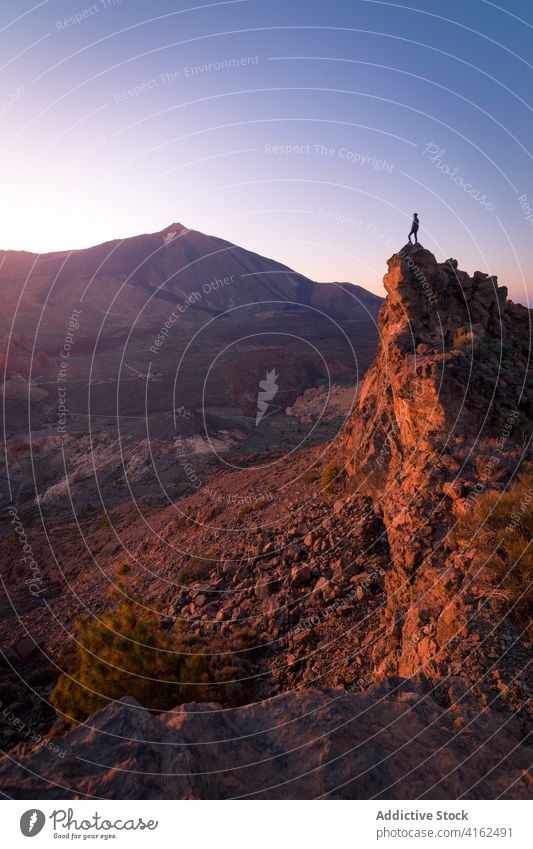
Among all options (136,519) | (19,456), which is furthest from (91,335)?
(136,519)

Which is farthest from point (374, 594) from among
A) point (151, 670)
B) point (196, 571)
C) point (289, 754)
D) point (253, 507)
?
point (253, 507)

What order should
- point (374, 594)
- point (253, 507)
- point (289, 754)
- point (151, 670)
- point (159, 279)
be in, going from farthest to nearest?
point (159, 279)
point (253, 507)
point (374, 594)
point (151, 670)
point (289, 754)

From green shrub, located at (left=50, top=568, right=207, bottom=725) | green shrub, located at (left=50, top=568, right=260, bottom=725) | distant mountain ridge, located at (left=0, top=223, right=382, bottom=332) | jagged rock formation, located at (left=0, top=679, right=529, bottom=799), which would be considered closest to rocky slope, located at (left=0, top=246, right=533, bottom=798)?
jagged rock formation, located at (left=0, top=679, right=529, bottom=799)

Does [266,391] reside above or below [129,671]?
above

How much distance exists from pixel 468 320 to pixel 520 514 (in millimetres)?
8289

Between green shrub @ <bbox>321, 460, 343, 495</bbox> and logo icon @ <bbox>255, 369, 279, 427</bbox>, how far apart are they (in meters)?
40.1

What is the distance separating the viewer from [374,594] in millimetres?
11523

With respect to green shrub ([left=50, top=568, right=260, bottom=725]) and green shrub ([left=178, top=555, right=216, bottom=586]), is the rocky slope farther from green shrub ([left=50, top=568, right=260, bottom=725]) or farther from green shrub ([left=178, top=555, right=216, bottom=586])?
green shrub ([left=50, top=568, right=260, bottom=725])

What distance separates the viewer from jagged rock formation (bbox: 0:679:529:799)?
537 cm

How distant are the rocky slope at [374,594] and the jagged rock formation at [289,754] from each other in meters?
0.03

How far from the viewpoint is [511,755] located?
598cm
